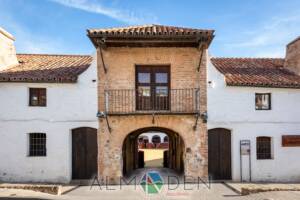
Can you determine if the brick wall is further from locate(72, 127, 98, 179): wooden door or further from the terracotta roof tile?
the terracotta roof tile

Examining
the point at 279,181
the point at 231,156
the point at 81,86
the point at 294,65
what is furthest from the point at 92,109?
the point at 294,65

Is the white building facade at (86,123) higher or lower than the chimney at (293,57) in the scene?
lower

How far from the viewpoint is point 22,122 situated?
11.7 meters

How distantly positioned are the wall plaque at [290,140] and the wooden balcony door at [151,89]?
6.12 m

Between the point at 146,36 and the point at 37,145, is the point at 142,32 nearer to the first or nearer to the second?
the point at 146,36

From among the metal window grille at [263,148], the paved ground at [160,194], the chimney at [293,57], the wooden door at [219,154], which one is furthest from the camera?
the chimney at [293,57]

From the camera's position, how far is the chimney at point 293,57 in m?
14.0

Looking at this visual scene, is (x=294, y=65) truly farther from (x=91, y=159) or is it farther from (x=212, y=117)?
(x=91, y=159)

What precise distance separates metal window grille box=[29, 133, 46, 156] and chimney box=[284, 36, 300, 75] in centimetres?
1438

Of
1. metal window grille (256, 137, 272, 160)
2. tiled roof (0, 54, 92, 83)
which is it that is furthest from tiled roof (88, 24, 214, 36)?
metal window grille (256, 137, 272, 160)

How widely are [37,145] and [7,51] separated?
5.76 metres

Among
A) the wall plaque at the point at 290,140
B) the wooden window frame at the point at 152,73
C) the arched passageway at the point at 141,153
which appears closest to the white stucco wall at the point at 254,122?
→ the wall plaque at the point at 290,140

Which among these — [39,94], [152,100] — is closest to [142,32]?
[152,100]

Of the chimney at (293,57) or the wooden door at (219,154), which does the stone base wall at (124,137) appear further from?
the chimney at (293,57)
